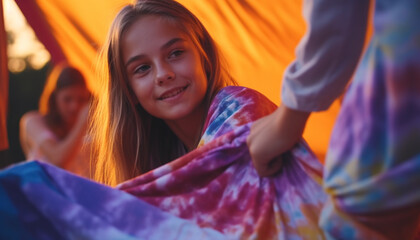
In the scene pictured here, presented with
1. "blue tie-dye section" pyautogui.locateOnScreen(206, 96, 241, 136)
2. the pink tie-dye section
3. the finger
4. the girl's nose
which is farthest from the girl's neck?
the finger

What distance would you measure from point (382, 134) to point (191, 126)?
3.39 ft

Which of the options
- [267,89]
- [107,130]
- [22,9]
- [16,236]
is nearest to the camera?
[16,236]

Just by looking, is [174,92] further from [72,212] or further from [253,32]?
[72,212]

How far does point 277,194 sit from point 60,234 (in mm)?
432

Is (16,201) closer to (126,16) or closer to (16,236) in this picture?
(16,236)

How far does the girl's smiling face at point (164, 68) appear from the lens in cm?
173

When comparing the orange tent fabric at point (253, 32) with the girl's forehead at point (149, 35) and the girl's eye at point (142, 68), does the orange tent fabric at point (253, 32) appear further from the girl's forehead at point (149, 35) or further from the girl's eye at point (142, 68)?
the girl's eye at point (142, 68)

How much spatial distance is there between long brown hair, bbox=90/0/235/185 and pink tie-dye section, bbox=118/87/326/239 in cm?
56

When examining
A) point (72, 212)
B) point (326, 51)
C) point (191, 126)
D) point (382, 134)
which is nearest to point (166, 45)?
point (191, 126)

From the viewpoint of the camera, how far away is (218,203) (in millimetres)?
1226

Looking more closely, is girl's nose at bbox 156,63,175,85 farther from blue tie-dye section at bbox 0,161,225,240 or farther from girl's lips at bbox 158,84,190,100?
blue tie-dye section at bbox 0,161,225,240

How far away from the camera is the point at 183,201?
1.23 metres

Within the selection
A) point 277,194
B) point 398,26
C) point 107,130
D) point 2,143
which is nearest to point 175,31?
point 107,130

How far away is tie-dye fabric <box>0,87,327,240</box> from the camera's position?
43.2 inches
